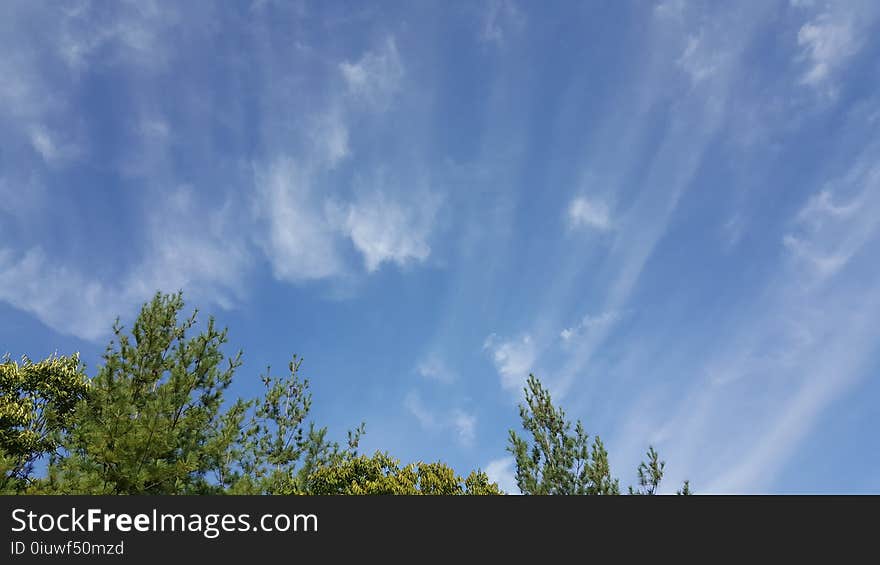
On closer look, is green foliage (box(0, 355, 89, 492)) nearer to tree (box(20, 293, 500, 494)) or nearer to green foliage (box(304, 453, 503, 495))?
tree (box(20, 293, 500, 494))

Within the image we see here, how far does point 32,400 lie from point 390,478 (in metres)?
14.5

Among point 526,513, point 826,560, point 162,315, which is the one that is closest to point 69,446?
point 162,315

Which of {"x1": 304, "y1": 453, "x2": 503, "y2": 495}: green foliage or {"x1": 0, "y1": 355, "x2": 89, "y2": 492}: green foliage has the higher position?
{"x1": 0, "y1": 355, "x2": 89, "y2": 492}: green foliage

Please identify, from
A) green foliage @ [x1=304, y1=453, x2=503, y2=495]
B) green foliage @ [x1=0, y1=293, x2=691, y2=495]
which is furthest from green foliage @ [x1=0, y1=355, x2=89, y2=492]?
green foliage @ [x1=304, y1=453, x2=503, y2=495]

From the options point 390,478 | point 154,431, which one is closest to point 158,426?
point 154,431

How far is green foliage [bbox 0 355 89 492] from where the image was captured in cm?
1816

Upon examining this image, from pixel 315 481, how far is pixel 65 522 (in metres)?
13.7

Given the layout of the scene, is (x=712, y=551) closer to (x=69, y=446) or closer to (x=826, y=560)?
(x=826, y=560)

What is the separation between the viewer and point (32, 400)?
19.8 meters

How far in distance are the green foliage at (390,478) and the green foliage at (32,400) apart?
9.04 meters

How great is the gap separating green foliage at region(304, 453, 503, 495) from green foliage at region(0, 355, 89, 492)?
904 cm

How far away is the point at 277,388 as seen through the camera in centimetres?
2081

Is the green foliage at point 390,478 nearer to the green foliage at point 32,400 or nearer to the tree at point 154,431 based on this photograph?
the tree at point 154,431

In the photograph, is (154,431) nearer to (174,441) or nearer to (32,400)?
(174,441)
